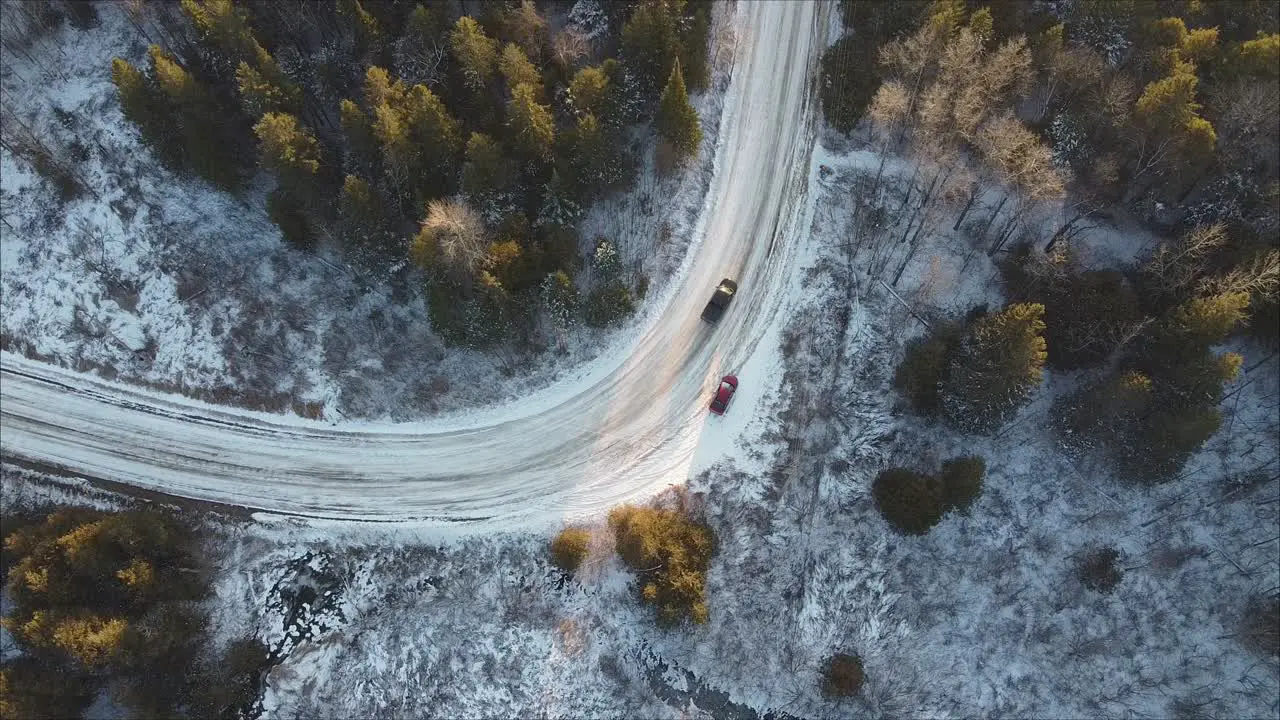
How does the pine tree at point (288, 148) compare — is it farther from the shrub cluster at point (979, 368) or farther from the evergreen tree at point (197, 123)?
the shrub cluster at point (979, 368)

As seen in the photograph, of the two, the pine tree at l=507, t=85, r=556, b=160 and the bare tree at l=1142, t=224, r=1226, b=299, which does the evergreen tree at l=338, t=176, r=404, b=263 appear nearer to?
the pine tree at l=507, t=85, r=556, b=160

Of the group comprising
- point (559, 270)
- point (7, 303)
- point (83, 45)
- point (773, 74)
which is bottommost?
point (7, 303)

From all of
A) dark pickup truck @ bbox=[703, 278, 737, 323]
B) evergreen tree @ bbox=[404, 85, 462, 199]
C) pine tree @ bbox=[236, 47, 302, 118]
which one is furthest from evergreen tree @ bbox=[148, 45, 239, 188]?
dark pickup truck @ bbox=[703, 278, 737, 323]

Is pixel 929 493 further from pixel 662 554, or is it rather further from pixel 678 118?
pixel 678 118

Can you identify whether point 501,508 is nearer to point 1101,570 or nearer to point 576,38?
point 576,38

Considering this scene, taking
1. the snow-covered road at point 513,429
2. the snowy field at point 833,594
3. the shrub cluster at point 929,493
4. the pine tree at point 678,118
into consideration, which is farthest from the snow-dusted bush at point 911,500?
the pine tree at point 678,118

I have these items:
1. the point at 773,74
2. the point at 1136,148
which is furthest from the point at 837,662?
the point at 773,74
